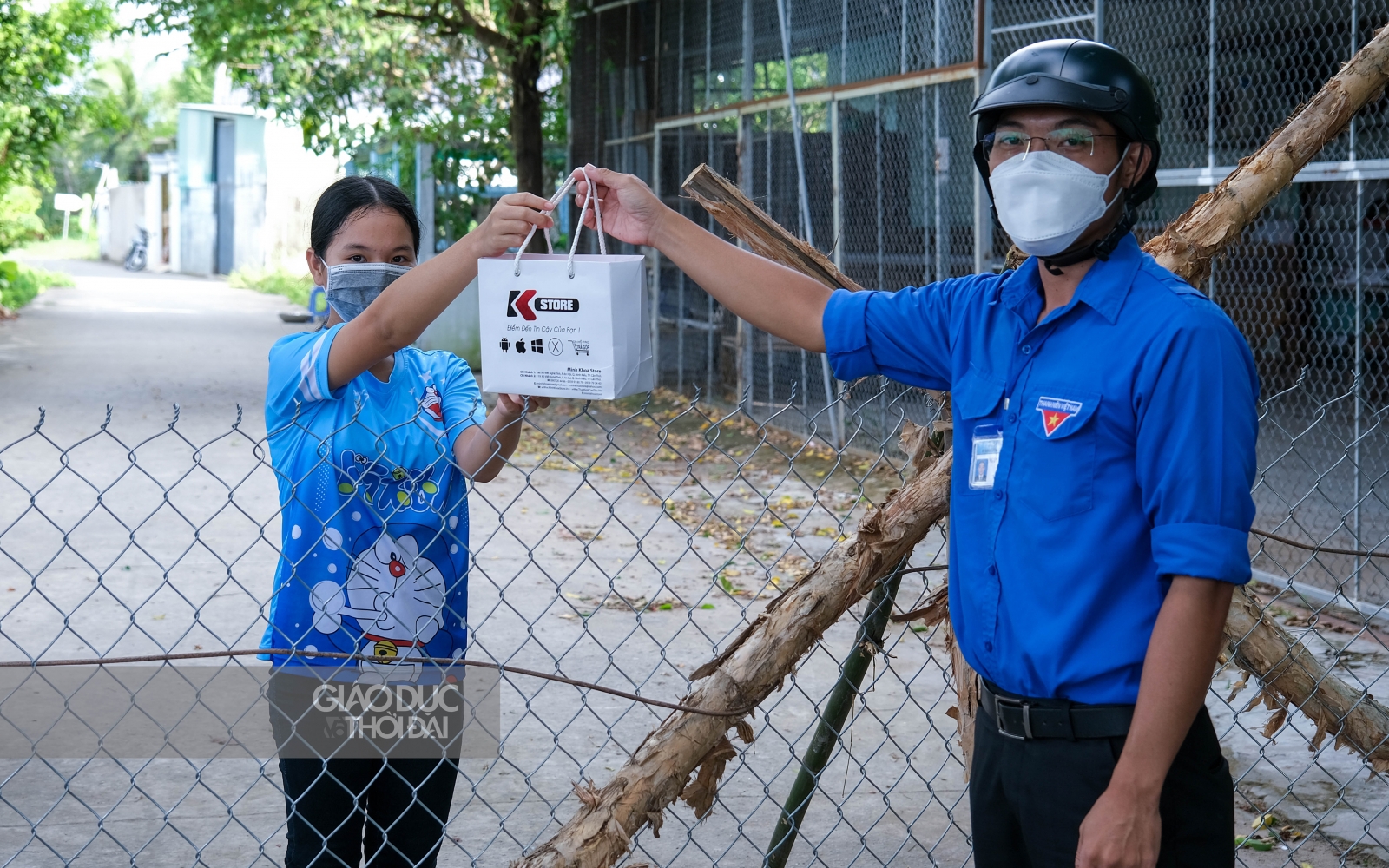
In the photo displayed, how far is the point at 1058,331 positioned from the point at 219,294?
3175 centimetres

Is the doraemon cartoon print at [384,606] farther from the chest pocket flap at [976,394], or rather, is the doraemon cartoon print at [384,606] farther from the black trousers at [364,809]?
the chest pocket flap at [976,394]

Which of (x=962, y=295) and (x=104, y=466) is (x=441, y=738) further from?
(x=104, y=466)

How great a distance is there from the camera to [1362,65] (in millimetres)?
3178

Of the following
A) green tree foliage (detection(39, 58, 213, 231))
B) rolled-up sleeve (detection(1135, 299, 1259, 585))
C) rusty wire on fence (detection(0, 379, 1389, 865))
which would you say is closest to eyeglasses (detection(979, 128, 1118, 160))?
rolled-up sleeve (detection(1135, 299, 1259, 585))

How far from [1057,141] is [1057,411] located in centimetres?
44

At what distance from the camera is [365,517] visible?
2436mm

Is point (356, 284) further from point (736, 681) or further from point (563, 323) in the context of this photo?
point (736, 681)

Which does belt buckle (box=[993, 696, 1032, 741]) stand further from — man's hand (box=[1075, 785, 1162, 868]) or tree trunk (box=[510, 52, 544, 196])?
tree trunk (box=[510, 52, 544, 196])

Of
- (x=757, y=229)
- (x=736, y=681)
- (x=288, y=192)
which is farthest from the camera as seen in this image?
(x=288, y=192)

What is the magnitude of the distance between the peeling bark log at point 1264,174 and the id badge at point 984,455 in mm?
1138

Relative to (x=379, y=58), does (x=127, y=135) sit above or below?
above

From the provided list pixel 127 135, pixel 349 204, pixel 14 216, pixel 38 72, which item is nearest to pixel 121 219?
pixel 127 135

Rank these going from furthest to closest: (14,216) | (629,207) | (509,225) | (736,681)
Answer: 1. (14,216)
2. (736,681)
3. (629,207)
4. (509,225)

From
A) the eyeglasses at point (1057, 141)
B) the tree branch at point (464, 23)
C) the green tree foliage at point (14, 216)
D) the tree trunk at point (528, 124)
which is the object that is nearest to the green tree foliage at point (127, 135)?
the green tree foliage at point (14, 216)
